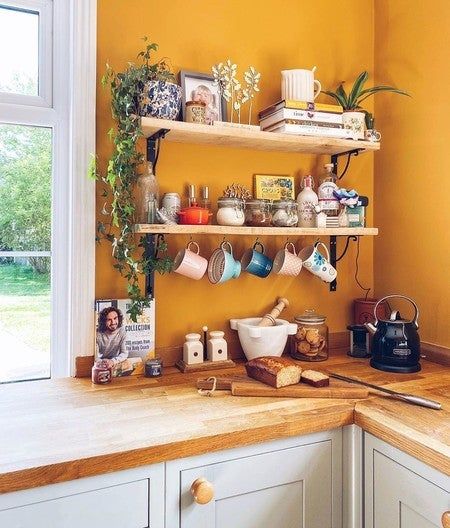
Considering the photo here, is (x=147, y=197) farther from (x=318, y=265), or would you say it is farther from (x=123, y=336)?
(x=318, y=265)

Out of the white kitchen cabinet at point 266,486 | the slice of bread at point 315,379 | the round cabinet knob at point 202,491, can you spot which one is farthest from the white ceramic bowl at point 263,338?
the round cabinet knob at point 202,491

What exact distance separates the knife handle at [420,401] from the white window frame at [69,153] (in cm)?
101

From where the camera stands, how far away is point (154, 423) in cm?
115

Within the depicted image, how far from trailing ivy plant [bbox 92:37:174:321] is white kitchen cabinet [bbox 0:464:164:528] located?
23.9 inches

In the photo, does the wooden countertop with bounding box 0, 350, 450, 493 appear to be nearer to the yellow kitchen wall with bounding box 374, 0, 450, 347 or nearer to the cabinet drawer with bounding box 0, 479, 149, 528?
the cabinet drawer with bounding box 0, 479, 149, 528

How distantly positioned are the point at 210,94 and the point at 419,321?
1198 mm

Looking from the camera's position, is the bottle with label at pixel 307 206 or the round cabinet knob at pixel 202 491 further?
the bottle with label at pixel 307 206

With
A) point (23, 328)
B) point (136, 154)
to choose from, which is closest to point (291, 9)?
point (136, 154)

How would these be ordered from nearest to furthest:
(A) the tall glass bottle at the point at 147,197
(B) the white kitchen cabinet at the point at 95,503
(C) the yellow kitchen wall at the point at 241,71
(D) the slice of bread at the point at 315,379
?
(B) the white kitchen cabinet at the point at 95,503 → (D) the slice of bread at the point at 315,379 → (A) the tall glass bottle at the point at 147,197 → (C) the yellow kitchen wall at the point at 241,71

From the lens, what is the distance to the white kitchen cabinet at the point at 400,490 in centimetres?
104

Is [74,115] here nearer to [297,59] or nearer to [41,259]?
[41,259]

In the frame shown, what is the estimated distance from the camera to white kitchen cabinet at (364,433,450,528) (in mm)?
1044

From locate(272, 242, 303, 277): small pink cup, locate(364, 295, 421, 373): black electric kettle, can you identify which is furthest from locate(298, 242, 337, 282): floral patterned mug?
locate(364, 295, 421, 373): black electric kettle

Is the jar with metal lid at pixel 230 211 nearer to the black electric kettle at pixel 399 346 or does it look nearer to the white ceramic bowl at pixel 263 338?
the white ceramic bowl at pixel 263 338
